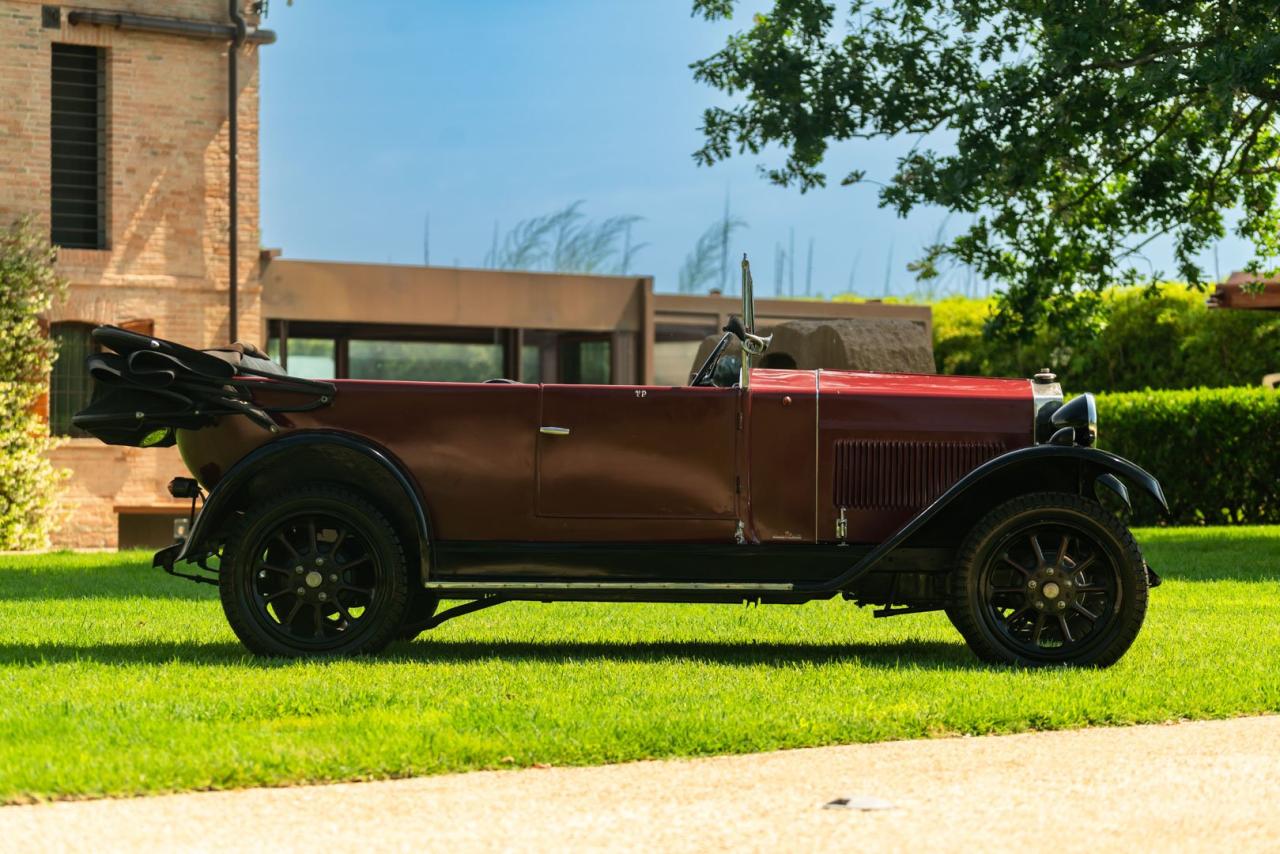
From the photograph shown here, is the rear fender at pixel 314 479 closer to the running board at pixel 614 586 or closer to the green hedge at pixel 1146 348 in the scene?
the running board at pixel 614 586

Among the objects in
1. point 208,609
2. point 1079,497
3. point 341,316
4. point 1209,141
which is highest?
point 1209,141

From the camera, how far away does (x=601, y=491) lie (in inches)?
308

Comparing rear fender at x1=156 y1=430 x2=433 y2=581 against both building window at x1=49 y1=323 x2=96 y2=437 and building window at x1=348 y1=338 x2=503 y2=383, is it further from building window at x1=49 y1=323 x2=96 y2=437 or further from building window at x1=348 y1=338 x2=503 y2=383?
building window at x1=348 y1=338 x2=503 y2=383

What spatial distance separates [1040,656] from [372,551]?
291 cm

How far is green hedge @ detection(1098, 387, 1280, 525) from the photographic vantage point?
20062mm

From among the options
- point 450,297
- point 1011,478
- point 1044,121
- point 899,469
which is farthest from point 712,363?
point 450,297

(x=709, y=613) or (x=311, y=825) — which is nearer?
(x=311, y=825)

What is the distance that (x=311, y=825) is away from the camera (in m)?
4.68

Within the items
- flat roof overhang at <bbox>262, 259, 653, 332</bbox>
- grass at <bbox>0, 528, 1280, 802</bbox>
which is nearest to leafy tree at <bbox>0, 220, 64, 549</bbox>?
flat roof overhang at <bbox>262, 259, 653, 332</bbox>

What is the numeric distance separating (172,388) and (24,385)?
43.3 feet

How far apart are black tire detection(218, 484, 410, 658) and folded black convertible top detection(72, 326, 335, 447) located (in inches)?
16.6

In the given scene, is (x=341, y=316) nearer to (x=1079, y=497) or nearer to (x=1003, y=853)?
(x=1079, y=497)

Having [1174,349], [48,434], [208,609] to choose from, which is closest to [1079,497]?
[208,609]

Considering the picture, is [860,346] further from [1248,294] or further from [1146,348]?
[1146,348]
